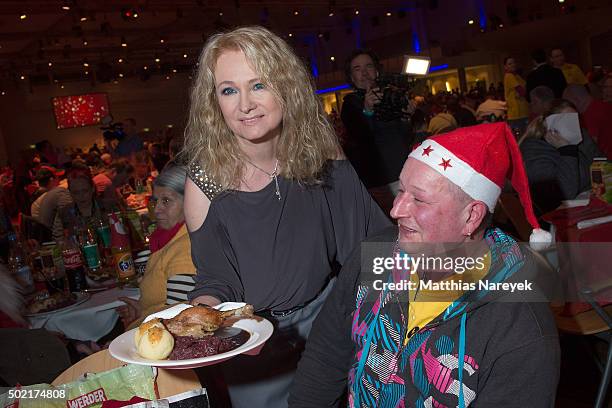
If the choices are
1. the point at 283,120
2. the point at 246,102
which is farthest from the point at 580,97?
the point at 246,102

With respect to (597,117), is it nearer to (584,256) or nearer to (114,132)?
(584,256)

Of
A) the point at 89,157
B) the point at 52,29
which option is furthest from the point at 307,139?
the point at 52,29

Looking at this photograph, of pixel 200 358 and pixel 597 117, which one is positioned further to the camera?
pixel 597 117

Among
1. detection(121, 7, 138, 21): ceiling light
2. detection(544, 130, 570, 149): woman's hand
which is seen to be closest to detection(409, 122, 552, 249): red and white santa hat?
detection(544, 130, 570, 149): woman's hand

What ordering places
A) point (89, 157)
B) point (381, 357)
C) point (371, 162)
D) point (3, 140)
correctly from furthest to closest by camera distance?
point (3, 140), point (89, 157), point (371, 162), point (381, 357)

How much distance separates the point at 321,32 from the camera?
22.6 meters

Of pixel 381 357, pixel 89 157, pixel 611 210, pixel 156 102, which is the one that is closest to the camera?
pixel 381 357

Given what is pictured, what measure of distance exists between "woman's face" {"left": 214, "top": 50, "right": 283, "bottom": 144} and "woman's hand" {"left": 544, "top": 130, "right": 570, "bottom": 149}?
283cm

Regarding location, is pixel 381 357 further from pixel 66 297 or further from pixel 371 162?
pixel 371 162

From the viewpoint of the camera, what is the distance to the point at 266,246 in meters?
1.93

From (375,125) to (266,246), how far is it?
219 cm

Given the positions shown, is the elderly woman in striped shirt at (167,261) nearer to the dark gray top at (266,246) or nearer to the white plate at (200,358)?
the dark gray top at (266,246)

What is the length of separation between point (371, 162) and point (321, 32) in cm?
1965

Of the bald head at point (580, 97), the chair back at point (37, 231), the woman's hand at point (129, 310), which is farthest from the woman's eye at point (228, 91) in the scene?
the bald head at point (580, 97)
